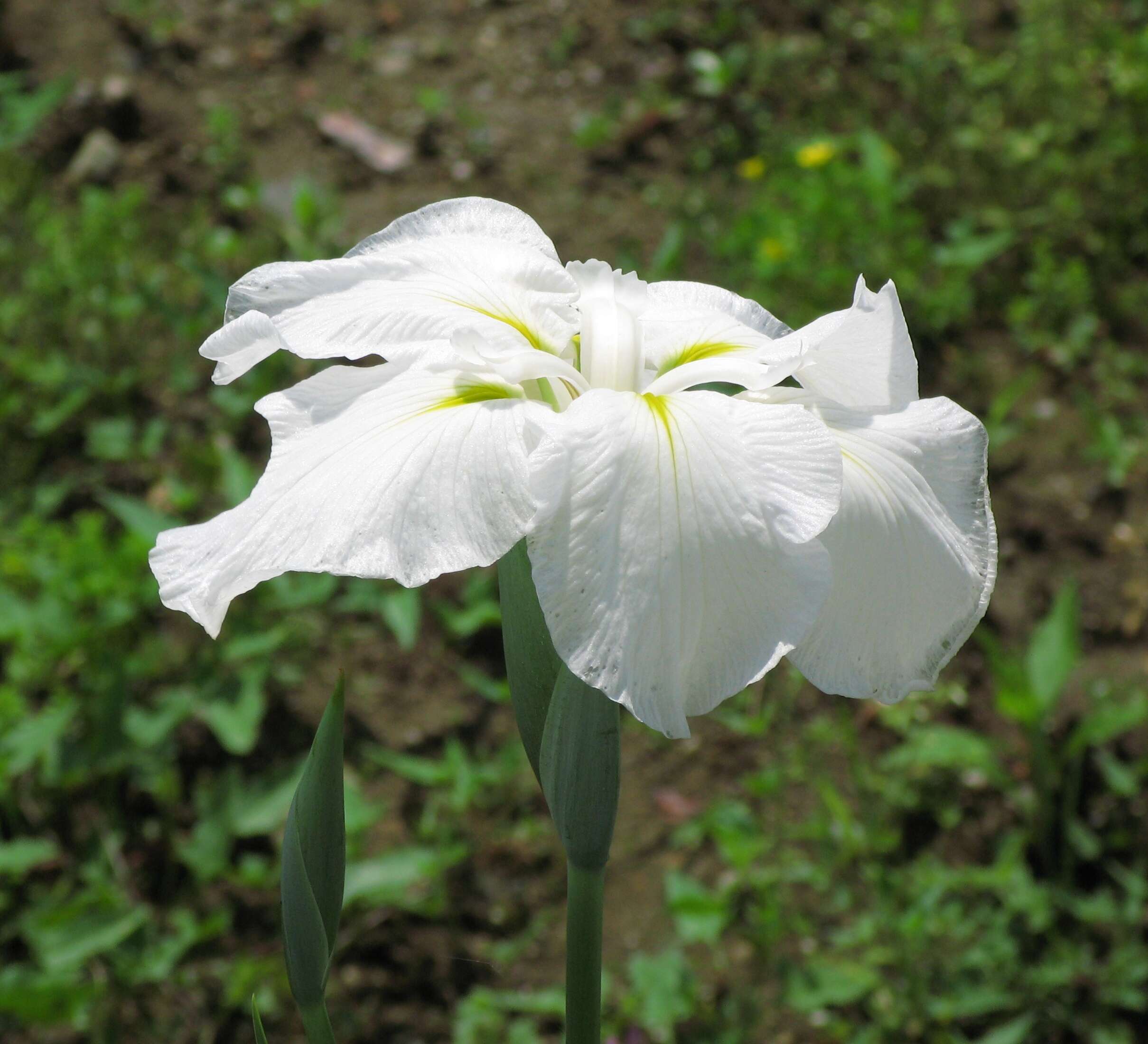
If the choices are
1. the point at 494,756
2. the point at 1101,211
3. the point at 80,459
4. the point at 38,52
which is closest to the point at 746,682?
the point at 494,756

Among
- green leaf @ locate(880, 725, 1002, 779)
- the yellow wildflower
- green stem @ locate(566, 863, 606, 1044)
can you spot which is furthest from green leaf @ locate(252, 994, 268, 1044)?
the yellow wildflower

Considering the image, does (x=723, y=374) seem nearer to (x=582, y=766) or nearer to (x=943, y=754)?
(x=582, y=766)

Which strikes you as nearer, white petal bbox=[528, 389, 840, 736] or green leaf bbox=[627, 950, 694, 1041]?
white petal bbox=[528, 389, 840, 736]

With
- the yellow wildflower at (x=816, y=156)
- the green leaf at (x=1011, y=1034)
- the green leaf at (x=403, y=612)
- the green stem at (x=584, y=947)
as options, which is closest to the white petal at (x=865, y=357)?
the green stem at (x=584, y=947)

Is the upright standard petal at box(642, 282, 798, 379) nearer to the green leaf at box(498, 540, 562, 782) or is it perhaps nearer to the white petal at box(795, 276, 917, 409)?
the white petal at box(795, 276, 917, 409)

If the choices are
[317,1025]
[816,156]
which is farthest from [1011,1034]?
[816,156]

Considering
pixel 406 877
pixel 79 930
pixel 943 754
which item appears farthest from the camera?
pixel 943 754

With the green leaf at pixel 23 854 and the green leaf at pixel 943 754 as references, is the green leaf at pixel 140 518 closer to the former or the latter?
the green leaf at pixel 23 854
